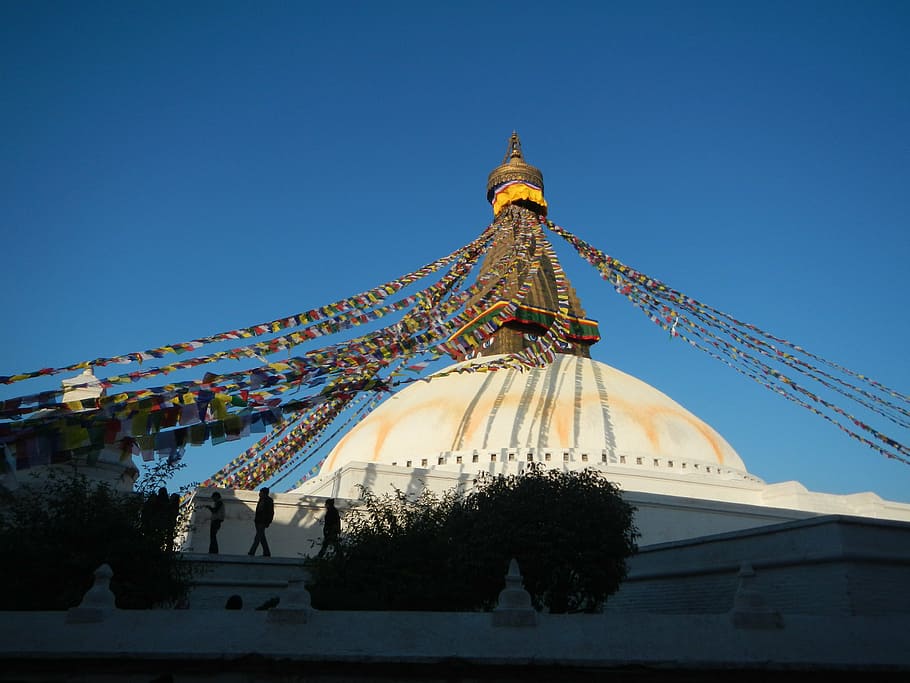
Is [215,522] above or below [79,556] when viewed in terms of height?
above

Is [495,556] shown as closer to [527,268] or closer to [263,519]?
[263,519]

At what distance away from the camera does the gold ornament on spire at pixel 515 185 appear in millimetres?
26672

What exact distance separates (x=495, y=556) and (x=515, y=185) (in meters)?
19.2

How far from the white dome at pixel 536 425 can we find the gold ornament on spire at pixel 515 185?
7.46 meters

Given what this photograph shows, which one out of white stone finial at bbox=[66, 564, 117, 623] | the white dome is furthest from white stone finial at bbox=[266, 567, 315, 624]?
the white dome

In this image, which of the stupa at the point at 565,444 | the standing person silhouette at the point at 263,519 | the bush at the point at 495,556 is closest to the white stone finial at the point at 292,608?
the bush at the point at 495,556

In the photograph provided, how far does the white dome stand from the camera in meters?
18.4

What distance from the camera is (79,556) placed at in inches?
338

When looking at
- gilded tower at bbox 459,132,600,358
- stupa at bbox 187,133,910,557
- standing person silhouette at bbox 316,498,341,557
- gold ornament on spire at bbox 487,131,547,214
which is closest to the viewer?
standing person silhouette at bbox 316,498,341,557

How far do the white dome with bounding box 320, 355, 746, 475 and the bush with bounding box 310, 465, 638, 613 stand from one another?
7.67 metres

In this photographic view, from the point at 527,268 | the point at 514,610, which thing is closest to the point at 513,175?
the point at 527,268

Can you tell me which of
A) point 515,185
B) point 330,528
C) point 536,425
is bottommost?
point 330,528

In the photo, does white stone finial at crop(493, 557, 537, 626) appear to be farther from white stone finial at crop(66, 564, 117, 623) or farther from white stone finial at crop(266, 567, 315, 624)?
white stone finial at crop(66, 564, 117, 623)

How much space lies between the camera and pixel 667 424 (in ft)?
64.3
